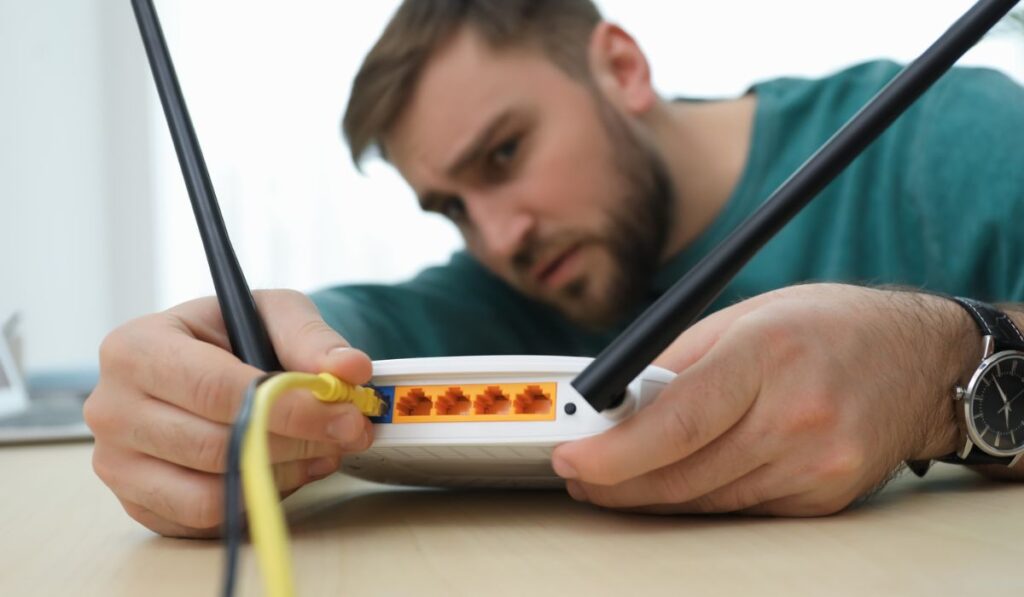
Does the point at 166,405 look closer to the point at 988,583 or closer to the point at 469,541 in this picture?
the point at 469,541

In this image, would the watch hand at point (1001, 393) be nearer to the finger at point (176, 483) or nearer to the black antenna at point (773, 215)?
the black antenna at point (773, 215)

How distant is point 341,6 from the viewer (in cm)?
225

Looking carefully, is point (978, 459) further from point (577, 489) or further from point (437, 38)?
point (437, 38)

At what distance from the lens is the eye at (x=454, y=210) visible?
144 centimetres

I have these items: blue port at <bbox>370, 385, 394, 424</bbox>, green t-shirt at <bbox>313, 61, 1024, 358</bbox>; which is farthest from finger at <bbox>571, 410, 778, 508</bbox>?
green t-shirt at <bbox>313, 61, 1024, 358</bbox>

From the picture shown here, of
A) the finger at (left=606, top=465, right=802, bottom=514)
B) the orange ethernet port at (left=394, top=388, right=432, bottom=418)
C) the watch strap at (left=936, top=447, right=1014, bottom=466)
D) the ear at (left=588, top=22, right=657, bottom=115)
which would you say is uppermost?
the ear at (left=588, top=22, right=657, bottom=115)

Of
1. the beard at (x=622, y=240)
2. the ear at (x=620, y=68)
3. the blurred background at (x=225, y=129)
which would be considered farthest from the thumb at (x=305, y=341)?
the blurred background at (x=225, y=129)

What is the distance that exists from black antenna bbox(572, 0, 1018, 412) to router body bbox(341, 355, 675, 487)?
0.04 metres

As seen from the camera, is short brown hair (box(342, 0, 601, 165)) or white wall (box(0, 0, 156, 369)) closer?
short brown hair (box(342, 0, 601, 165))

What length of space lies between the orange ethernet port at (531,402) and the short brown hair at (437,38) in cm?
107

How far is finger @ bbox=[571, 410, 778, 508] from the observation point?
42 centimetres

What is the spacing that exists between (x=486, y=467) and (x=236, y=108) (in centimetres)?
191

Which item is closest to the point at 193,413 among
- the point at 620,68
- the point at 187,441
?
the point at 187,441

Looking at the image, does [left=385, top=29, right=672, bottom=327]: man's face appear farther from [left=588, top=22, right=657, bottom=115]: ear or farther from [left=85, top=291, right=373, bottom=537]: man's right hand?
[left=85, top=291, right=373, bottom=537]: man's right hand
